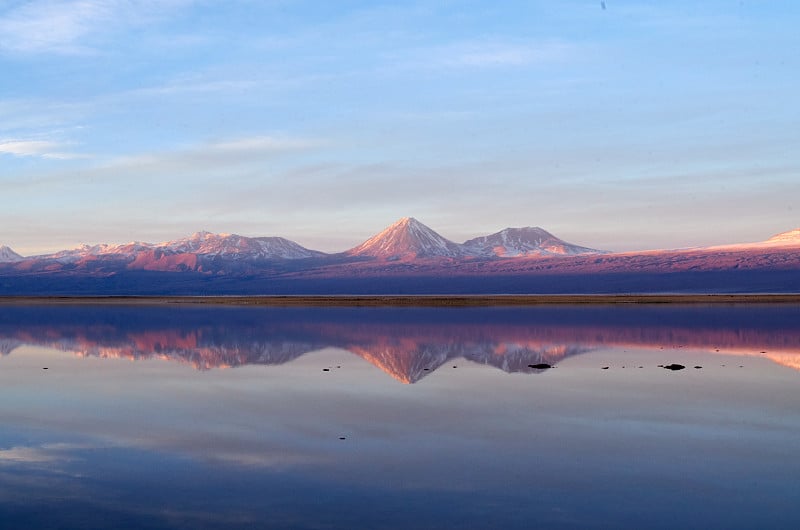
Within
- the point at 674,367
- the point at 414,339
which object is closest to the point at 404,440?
the point at 674,367

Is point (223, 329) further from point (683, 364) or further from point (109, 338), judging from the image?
point (683, 364)

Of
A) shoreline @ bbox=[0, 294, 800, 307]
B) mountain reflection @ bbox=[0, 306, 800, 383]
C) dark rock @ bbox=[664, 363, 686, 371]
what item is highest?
dark rock @ bbox=[664, 363, 686, 371]

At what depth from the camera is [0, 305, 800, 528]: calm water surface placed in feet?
42.1

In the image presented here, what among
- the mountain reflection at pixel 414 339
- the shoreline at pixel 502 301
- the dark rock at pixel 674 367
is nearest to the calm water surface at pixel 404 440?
the dark rock at pixel 674 367

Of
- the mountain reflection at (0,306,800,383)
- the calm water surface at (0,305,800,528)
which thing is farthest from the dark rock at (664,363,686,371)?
the mountain reflection at (0,306,800,383)

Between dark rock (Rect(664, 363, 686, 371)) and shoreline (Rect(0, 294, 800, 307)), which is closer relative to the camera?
dark rock (Rect(664, 363, 686, 371))

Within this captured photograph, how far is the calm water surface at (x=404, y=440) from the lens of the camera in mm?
12844

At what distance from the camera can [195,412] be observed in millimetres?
22172

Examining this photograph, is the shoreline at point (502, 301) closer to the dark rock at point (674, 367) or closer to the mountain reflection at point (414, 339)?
the mountain reflection at point (414, 339)

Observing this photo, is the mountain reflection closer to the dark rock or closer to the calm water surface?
the calm water surface

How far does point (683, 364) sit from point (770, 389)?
7221 mm

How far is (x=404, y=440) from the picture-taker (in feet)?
59.1

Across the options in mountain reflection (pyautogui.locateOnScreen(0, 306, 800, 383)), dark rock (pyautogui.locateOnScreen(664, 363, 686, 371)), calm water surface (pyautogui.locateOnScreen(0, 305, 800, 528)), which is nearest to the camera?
calm water surface (pyautogui.locateOnScreen(0, 305, 800, 528))

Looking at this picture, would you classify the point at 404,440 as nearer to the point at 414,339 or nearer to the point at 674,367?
the point at 674,367
